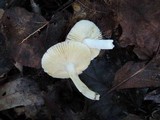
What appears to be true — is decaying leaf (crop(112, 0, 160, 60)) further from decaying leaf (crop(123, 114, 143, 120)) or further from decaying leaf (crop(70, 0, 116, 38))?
decaying leaf (crop(123, 114, 143, 120))

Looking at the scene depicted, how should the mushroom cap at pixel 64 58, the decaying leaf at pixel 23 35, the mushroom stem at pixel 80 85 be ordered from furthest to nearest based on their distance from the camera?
the decaying leaf at pixel 23 35 < the mushroom stem at pixel 80 85 < the mushroom cap at pixel 64 58

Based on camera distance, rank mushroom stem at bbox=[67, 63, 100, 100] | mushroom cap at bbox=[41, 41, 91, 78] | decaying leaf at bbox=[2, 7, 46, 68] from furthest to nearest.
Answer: decaying leaf at bbox=[2, 7, 46, 68] → mushroom stem at bbox=[67, 63, 100, 100] → mushroom cap at bbox=[41, 41, 91, 78]

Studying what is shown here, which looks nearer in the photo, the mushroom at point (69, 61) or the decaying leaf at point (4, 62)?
the mushroom at point (69, 61)

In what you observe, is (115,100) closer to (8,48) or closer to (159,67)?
(159,67)

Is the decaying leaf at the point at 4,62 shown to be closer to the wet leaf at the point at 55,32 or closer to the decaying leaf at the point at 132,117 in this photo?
the wet leaf at the point at 55,32

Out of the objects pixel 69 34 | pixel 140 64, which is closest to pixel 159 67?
pixel 140 64

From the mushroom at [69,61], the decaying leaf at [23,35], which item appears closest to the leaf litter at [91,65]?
the decaying leaf at [23,35]

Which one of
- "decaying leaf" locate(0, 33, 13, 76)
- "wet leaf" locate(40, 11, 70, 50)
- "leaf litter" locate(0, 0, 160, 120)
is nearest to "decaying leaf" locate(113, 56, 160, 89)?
"leaf litter" locate(0, 0, 160, 120)
